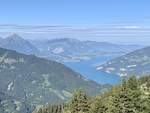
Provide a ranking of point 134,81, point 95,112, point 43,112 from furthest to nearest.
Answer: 1. point 43,112
2. point 95,112
3. point 134,81

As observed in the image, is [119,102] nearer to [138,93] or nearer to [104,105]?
[138,93]

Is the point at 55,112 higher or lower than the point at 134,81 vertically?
lower

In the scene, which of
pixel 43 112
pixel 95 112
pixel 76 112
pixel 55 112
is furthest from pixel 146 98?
pixel 43 112

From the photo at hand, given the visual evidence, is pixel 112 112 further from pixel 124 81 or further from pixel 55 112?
pixel 55 112

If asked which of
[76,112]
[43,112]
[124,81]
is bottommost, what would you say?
[43,112]

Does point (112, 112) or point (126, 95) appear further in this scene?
point (112, 112)

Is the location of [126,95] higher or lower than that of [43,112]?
higher

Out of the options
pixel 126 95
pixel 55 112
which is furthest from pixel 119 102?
pixel 55 112

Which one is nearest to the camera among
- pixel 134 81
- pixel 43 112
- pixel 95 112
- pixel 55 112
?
pixel 134 81

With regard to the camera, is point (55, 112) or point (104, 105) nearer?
point (104, 105)
